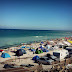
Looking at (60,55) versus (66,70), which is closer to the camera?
(66,70)

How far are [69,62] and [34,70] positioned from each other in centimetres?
491

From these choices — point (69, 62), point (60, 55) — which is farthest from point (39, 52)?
point (69, 62)

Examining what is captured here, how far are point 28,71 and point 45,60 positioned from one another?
502cm

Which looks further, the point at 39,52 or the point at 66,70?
the point at 39,52

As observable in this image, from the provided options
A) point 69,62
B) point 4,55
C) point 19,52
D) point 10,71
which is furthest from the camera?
point 19,52

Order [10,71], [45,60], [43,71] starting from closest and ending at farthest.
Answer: [10,71] < [43,71] < [45,60]

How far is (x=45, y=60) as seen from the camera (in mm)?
12898

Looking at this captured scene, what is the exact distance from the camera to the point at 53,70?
28.6ft

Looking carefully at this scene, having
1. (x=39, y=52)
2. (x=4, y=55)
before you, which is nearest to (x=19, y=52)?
(x=4, y=55)

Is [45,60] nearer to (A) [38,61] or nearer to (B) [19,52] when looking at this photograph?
(A) [38,61]

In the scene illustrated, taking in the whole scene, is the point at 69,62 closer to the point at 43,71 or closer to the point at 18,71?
the point at 43,71

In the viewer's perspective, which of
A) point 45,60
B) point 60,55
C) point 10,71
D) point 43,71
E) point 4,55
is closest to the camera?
point 10,71

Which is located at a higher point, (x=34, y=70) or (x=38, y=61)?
(x=34, y=70)

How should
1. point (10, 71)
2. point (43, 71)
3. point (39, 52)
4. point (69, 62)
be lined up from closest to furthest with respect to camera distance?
1. point (10, 71)
2. point (43, 71)
3. point (69, 62)
4. point (39, 52)
